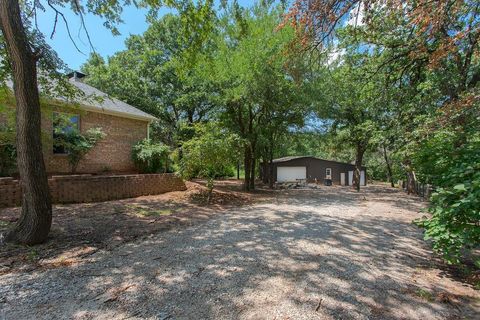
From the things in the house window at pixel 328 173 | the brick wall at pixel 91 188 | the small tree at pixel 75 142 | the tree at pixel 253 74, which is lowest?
the brick wall at pixel 91 188

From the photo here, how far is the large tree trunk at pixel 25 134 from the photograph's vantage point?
4.50 m

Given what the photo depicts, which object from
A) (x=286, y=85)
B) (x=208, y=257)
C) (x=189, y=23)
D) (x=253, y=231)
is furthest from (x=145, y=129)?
(x=208, y=257)

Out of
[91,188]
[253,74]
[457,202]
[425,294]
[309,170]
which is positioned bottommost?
[425,294]

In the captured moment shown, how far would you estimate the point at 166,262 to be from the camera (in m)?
3.91

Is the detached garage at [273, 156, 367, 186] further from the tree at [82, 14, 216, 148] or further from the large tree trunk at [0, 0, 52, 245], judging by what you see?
the large tree trunk at [0, 0, 52, 245]

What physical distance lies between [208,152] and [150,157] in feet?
14.5

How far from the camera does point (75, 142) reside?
1027 centimetres

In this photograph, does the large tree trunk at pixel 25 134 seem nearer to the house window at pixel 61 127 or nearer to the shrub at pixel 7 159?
the shrub at pixel 7 159

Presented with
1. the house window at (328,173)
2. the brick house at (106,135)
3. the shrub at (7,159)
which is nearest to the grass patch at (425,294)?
the shrub at (7,159)

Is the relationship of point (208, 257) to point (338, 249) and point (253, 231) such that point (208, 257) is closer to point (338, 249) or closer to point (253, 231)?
point (253, 231)

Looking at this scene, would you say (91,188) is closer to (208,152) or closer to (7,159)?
(7,159)

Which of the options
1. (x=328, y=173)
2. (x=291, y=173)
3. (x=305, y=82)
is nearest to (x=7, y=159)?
(x=305, y=82)

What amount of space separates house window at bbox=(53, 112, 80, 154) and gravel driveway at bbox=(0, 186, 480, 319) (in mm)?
6978

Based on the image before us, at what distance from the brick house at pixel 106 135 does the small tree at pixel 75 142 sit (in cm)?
47
